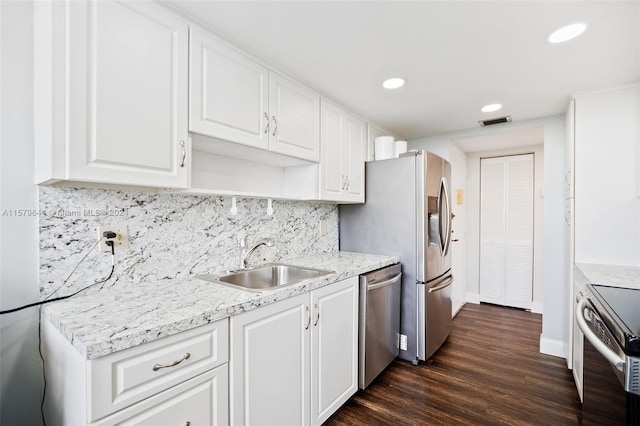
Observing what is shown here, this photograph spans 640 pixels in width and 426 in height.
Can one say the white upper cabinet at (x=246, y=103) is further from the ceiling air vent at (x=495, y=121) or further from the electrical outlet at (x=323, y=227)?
the ceiling air vent at (x=495, y=121)

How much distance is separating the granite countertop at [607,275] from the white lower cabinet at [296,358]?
4.51 ft

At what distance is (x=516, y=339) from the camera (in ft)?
9.66

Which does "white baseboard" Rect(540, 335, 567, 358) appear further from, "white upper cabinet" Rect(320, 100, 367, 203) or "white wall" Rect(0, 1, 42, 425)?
"white wall" Rect(0, 1, 42, 425)

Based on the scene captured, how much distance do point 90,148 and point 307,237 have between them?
5.63 ft

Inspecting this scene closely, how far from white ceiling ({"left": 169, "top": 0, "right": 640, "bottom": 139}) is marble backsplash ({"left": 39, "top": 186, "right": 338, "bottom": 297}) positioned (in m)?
0.93

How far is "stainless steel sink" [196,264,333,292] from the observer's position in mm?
1829

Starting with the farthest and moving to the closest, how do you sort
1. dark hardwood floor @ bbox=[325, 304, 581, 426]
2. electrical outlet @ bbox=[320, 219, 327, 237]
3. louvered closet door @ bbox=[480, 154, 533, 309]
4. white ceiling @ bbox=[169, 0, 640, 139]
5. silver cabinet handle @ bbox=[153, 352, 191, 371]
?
louvered closet door @ bbox=[480, 154, 533, 309]
electrical outlet @ bbox=[320, 219, 327, 237]
dark hardwood floor @ bbox=[325, 304, 581, 426]
white ceiling @ bbox=[169, 0, 640, 139]
silver cabinet handle @ bbox=[153, 352, 191, 371]

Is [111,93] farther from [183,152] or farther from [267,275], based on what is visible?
[267,275]

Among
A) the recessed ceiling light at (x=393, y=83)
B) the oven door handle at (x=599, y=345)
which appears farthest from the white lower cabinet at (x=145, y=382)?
the recessed ceiling light at (x=393, y=83)

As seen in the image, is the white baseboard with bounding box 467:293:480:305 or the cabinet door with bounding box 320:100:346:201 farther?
the white baseboard with bounding box 467:293:480:305

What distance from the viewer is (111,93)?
3.76 ft

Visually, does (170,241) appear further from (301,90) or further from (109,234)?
(301,90)

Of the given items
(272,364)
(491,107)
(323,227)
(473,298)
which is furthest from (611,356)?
Result: (473,298)

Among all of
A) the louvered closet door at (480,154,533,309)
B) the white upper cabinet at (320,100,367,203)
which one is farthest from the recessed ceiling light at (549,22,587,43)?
the louvered closet door at (480,154,533,309)
